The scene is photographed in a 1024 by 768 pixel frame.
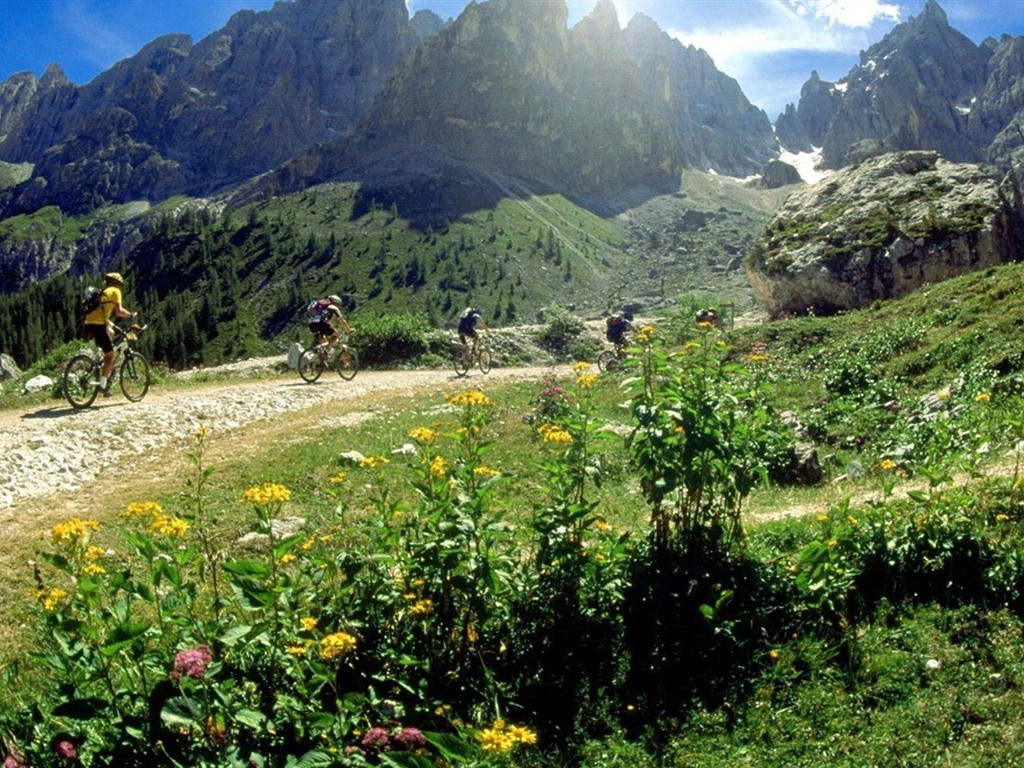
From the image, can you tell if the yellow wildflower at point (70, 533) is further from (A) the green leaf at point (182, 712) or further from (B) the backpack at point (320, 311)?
(B) the backpack at point (320, 311)

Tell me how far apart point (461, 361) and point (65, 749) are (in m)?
23.7

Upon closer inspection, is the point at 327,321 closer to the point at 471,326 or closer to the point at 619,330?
the point at 471,326

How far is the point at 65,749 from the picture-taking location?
4281 mm

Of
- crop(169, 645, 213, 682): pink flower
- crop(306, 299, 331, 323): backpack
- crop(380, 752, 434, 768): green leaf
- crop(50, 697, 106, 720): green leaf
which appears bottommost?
crop(380, 752, 434, 768): green leaf

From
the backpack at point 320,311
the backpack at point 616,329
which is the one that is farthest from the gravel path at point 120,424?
the backpack at point 616,329

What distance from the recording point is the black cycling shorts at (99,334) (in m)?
16.6

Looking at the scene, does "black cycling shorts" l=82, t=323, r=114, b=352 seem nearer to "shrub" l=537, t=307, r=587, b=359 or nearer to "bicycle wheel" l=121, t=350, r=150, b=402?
"bicycle wheel" l=121, t=350, r=150, b=402

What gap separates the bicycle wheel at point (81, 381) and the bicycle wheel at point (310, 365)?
6.95 metres

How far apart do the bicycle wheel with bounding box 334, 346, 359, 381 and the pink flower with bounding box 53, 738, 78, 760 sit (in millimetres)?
20592

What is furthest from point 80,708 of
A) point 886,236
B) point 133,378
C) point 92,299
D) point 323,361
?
point 886,236

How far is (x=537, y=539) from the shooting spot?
6.63 m

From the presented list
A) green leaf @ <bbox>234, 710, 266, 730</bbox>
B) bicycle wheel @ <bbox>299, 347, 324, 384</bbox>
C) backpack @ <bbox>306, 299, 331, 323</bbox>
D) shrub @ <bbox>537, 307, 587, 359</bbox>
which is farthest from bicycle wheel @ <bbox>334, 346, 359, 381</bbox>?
green leaf @ <bbox>234, 710, 266, 730</bbox>

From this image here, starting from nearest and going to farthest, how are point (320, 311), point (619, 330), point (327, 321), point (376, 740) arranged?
Answer: point (376, 740)
point (327, 321)
point (320, 311)
point (619, 330)

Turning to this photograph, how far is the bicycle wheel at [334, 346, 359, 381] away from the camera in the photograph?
24703 millimetres
